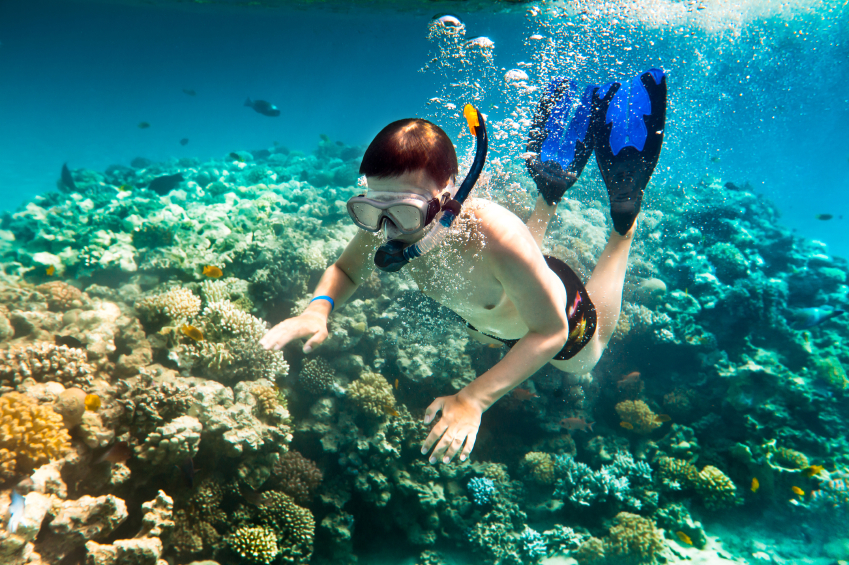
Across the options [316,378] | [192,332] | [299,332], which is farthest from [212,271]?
[299,332]

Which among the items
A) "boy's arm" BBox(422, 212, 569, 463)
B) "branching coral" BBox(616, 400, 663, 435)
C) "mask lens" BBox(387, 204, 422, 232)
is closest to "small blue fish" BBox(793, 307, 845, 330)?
"branching coral" BBox(616, 400, 663, 435)

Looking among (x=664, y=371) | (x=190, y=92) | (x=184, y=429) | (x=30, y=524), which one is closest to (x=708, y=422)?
(x=664, y=371)

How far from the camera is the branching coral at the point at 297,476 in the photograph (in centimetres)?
387

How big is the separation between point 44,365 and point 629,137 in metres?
6.00

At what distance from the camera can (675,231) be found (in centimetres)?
1105

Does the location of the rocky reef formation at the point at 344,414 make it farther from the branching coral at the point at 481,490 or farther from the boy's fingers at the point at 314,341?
the boy's fingers at the point at 314,341

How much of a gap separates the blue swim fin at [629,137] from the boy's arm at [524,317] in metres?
2.11

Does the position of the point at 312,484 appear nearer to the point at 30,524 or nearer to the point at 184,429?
the point at 184,429

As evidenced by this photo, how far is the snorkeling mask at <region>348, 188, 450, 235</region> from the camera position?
5.01 feet

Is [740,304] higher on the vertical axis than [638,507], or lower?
higher

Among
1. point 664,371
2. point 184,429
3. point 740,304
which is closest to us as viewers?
point 184,429

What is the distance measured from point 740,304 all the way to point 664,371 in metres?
2.49

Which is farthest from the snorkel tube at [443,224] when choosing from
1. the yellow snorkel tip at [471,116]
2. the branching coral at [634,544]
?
the branching coral at [634,544]

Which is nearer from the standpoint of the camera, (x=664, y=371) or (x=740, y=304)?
(x=664, y=371)
